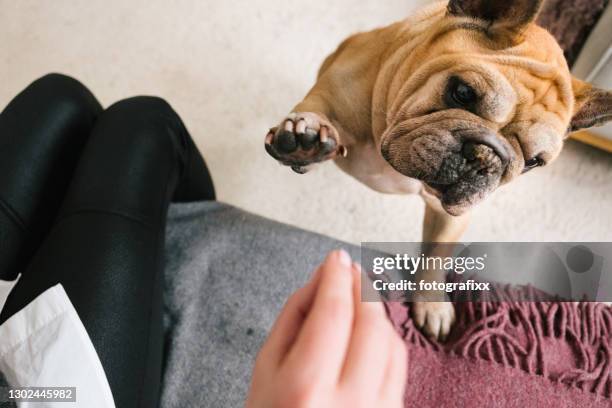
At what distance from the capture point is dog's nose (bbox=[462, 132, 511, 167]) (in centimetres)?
70

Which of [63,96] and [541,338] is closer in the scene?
[541,338]

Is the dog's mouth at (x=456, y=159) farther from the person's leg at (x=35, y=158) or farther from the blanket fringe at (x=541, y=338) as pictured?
the person's leg at (x=35, y=158)

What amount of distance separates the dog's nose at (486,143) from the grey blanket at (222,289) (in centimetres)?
35

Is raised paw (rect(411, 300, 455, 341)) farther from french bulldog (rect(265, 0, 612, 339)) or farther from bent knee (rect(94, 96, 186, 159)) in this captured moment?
bent knee (rect(94, 96, 186, 159))

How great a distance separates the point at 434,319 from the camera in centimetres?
87

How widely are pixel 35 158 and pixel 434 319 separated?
2.78ft

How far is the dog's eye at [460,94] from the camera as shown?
2.41 feet

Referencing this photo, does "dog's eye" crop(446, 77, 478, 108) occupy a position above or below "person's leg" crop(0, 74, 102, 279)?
above

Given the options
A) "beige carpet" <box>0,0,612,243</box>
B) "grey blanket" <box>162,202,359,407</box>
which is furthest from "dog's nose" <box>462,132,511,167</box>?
"beige carpet" <box>0,0,612,243</box>

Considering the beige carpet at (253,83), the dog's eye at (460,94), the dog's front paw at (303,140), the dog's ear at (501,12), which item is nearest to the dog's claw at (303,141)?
the dog's front paw at (303,140)

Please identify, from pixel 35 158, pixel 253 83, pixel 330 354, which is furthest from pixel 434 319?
pixel 253 83

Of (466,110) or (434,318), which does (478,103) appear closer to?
(466,110)

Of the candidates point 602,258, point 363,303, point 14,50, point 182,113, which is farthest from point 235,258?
point 14,50

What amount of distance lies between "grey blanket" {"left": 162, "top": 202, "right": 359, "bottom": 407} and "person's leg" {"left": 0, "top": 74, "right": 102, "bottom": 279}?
9.9 inches
